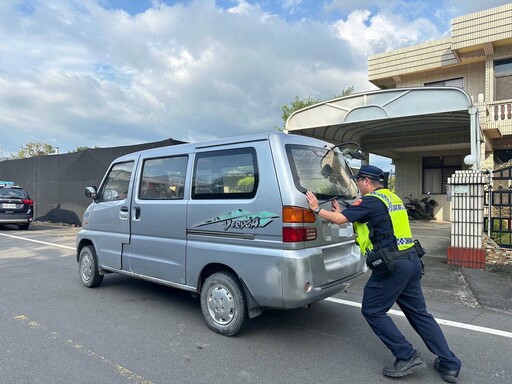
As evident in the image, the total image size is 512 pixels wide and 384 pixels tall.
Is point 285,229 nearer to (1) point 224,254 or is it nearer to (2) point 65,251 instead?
(1) point 224,254

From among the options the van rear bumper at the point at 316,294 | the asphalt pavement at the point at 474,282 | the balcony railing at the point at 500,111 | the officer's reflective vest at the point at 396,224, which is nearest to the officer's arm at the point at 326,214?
the officer's reflective vest at the point at 396,224

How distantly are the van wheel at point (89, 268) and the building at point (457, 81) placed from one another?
965cm

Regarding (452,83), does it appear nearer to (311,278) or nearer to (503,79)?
(503,79)

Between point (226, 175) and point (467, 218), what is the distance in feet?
17.4

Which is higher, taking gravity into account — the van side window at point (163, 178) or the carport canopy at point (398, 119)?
the carport canopy at point (398, 119)

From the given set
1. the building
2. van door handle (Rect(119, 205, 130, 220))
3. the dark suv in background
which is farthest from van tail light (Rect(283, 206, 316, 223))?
the dark suv in background

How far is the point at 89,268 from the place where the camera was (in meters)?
5.71

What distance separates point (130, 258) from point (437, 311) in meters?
3.96

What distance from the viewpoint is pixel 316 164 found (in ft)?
13.0

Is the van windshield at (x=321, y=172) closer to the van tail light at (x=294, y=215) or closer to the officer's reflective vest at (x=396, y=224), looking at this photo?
the van tail light at (x=294, y=215)

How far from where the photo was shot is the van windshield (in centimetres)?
367

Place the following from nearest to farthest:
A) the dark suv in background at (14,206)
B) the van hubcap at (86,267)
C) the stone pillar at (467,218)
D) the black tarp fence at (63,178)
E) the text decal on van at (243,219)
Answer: the text decal on van at (243,219) → the van hubcap at (86,267) → the stone pillar at (467,218) → the dark suv in background at (14,206) → the black tarp fence at (63,178)

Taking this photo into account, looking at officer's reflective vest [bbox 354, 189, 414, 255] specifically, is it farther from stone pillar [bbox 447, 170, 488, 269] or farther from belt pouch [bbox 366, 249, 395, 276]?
stone pillar [bbox 447, 170, 488, 269]

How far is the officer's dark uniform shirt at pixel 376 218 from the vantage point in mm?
3148
